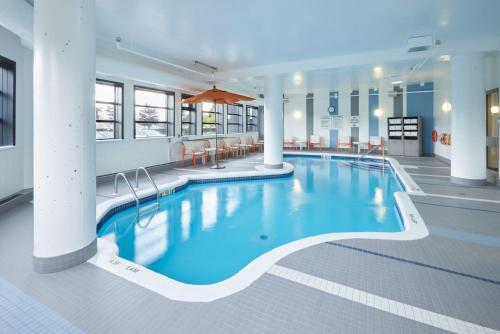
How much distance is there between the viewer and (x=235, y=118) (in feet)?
44.2

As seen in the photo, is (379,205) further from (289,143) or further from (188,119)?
(289,143)

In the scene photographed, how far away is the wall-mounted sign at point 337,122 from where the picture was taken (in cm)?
1391

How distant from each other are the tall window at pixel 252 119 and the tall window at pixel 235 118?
100 centimetres

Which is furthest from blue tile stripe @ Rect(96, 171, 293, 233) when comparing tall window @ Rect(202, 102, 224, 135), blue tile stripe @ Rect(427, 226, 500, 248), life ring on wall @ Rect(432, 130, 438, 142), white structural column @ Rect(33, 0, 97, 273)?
life ring on wall @ Rect(432, 130, 438, 142)

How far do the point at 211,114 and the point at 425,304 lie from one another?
32.9ft

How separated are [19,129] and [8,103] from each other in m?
0.42

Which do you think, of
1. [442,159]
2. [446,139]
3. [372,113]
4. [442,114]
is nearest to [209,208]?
[446,139]

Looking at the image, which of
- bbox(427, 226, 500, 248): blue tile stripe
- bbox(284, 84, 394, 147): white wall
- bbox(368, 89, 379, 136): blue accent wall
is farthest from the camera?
bbox(368, 89, 379, 136): blue accent wall

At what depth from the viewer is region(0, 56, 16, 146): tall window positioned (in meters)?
4.40

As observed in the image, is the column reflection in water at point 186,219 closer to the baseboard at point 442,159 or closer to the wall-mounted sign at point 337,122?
the baseboard at point 442,159

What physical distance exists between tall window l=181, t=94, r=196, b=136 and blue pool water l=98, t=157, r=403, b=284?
323cm

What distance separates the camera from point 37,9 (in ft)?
7.44

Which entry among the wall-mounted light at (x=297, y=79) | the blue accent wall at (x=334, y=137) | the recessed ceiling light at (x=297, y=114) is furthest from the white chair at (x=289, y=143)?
the wall-mounted light at (x=297, y=79)

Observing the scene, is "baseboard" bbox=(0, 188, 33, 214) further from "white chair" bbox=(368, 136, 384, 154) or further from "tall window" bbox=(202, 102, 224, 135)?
"white chair" bbox=(368, 136, 384, 154)
